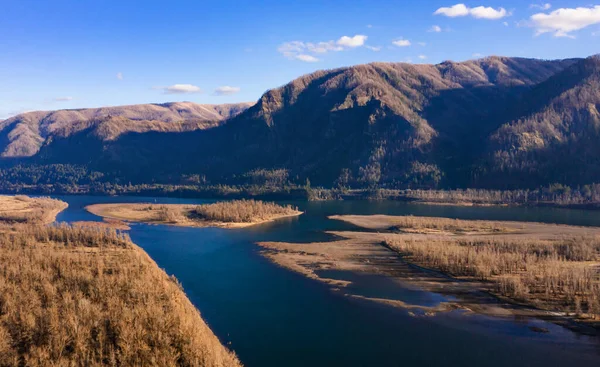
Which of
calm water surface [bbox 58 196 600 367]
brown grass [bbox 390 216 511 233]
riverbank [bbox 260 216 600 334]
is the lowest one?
calm water surface [bbox 58 196 600 367]

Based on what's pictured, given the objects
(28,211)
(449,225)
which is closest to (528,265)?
(449,225)

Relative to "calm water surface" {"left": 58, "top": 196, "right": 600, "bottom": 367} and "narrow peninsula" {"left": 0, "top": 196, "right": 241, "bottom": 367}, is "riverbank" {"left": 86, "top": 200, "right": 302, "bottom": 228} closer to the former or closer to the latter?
"calm water surface" {"left": 58, "top": 196, "right": 600, "bottom": 367}

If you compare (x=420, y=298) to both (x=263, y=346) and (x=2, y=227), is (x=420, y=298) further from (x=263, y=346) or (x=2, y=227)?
(x=2, y=227)

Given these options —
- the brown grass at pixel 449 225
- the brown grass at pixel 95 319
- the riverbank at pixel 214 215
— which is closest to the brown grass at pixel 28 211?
the riverbank at pixel 214 215

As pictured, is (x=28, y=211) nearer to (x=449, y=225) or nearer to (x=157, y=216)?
(x=157, y=216)

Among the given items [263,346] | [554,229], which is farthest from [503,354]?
[554,229]

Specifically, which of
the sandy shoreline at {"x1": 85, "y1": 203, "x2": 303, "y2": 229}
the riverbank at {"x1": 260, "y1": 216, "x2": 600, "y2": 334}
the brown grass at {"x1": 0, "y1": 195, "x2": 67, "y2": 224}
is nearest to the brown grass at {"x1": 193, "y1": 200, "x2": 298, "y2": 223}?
the sandy shoreline at {"x1": 85, "y1": 203, "x2": 303, "y2": 229}
